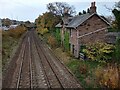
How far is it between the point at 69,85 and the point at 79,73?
4.55 meters

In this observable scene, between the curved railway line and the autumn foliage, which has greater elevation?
the autumn foliage

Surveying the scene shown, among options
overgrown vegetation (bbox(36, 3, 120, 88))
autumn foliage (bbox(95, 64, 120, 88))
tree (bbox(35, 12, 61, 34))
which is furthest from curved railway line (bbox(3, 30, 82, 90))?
tree (bbox(35, 12, 61, 34))

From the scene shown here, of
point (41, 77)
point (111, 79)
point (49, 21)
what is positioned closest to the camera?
point (111, 79)

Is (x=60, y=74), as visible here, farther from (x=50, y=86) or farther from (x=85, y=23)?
(x=85, y=23)

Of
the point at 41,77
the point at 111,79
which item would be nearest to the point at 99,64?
the point at 41,77

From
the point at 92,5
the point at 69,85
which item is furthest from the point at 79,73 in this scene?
the point at 92,5

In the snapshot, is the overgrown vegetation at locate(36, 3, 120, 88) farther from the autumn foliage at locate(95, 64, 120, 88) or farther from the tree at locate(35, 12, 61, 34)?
the tree at locate(35, 12, 61, 34)

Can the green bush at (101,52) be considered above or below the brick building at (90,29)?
below

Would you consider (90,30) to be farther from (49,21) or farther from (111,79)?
(49,21)

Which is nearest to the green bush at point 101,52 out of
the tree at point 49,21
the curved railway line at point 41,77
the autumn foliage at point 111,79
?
the curved railway line at point 41,77

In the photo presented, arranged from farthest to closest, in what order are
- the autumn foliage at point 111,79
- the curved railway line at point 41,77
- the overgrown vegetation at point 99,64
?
the curved railway line at point 41,77 → the overgrown vegetation at point 99,64 → the autumn foliage at point 111,79

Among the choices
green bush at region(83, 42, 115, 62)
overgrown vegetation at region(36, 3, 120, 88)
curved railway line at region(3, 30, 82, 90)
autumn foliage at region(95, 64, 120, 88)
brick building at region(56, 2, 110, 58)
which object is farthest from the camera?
brick building at region(56, 2, 110, 58)

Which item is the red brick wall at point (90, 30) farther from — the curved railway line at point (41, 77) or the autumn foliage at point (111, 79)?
the autumn foliage at point (111, 79)

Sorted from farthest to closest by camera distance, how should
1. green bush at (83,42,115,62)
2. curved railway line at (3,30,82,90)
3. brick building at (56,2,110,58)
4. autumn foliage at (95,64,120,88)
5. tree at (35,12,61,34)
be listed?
Answer: tree at (35,12,61,34) → brick building at (56,2,110,58) → green bush at (83,42,115,62) → curved railway line at (3,30,82,90) → autumn foliage at (95,64,120,88)
